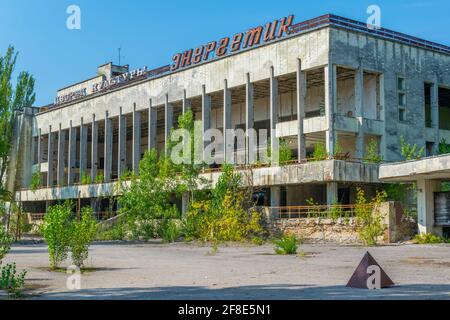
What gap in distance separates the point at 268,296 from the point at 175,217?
28.2 metres

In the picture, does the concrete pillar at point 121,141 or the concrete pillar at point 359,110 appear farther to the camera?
the concrete pillar at point 121,141

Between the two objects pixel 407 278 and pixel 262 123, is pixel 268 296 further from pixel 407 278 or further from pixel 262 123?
pixel 262 123

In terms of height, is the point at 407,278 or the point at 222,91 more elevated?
the point at 222,91

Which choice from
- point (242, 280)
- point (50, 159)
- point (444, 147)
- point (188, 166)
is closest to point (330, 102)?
point (188, 166)

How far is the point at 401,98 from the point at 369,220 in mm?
16645

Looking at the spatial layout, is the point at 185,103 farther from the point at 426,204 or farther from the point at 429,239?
the point at 429,239

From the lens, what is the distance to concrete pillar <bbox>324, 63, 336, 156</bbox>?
123 ft

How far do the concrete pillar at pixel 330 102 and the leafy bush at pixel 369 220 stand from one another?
990 centimetres

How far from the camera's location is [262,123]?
49.1 meters

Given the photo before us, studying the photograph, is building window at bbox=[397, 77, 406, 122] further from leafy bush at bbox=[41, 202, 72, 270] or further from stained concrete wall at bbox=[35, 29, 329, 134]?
leafy bush at bbox=[41, 202, 72, 270]

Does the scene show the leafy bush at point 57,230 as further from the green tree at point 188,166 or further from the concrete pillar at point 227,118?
the concrete pillar at point 227,118

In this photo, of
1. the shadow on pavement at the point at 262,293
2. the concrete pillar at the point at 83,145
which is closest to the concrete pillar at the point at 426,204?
the shadow on pavement at the point at 262,293

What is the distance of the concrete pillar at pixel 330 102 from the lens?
37.4 metres

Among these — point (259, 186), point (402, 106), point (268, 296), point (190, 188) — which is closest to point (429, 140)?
point (402, 106)
